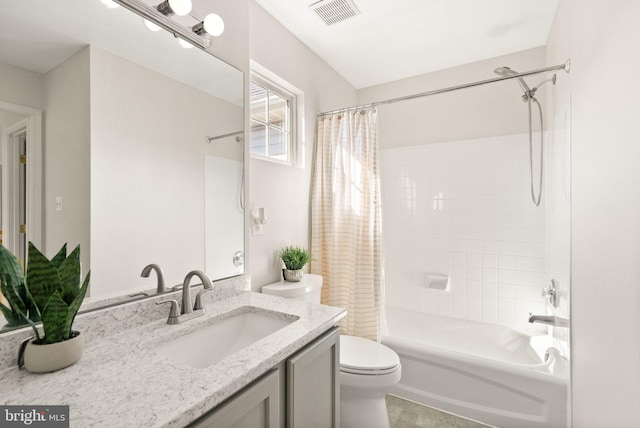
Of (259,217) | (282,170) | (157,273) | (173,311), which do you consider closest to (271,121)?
(282,170)

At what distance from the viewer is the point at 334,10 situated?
1933 millimetres

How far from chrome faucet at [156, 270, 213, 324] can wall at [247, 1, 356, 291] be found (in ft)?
2.16

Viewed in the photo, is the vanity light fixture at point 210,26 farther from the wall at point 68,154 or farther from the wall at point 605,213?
the wall at point 605,213

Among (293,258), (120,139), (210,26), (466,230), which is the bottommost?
(293,258)

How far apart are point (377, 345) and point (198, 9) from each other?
6.57 feet

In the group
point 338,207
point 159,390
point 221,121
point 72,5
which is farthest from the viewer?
point 338,207

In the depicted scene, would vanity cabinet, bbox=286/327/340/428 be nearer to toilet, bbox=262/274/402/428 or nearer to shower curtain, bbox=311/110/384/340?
toilet, bbox=262/274/402/428

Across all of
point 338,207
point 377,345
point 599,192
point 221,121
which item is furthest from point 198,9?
point 377,345

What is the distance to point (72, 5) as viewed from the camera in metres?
0.99

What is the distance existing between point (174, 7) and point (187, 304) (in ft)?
3.70

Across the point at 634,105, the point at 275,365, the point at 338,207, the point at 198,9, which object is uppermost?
the point at 198,9

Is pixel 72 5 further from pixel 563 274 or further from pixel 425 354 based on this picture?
pixel 563 274

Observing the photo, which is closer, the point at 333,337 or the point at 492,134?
the point at 333,337

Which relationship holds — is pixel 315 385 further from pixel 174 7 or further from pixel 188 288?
pixel 174 7
